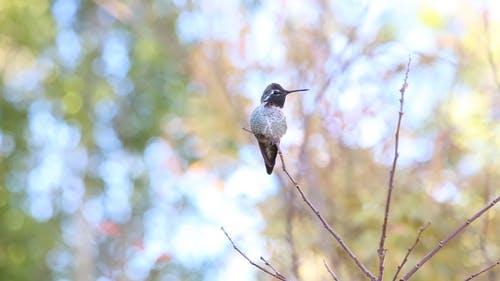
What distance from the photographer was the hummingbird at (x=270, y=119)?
8.73 feet

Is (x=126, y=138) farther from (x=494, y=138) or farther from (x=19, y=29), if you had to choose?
(x=494, y=138)

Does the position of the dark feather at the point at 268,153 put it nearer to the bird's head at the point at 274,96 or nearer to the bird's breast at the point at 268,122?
the bird's breast at the point at 268,122

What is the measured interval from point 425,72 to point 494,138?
1.03 metres

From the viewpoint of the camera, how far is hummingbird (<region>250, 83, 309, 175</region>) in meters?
2.66

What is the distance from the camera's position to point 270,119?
2.66 metres

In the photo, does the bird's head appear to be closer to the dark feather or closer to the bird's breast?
the bird's breast

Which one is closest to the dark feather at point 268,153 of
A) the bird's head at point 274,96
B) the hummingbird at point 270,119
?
the hummingbird at point 270,119

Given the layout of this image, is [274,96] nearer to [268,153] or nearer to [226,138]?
[268,153]

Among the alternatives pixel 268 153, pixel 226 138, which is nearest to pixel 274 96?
pixel 268 153

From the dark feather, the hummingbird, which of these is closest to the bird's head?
the hummingbird

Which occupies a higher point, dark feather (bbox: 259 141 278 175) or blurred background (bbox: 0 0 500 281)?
blurred background (bbox: 0 0 500 281)

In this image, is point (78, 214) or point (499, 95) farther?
point (78, 214)

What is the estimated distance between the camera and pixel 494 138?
5008 mm

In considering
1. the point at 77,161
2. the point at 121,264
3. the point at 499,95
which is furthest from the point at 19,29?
the point at 499,95
